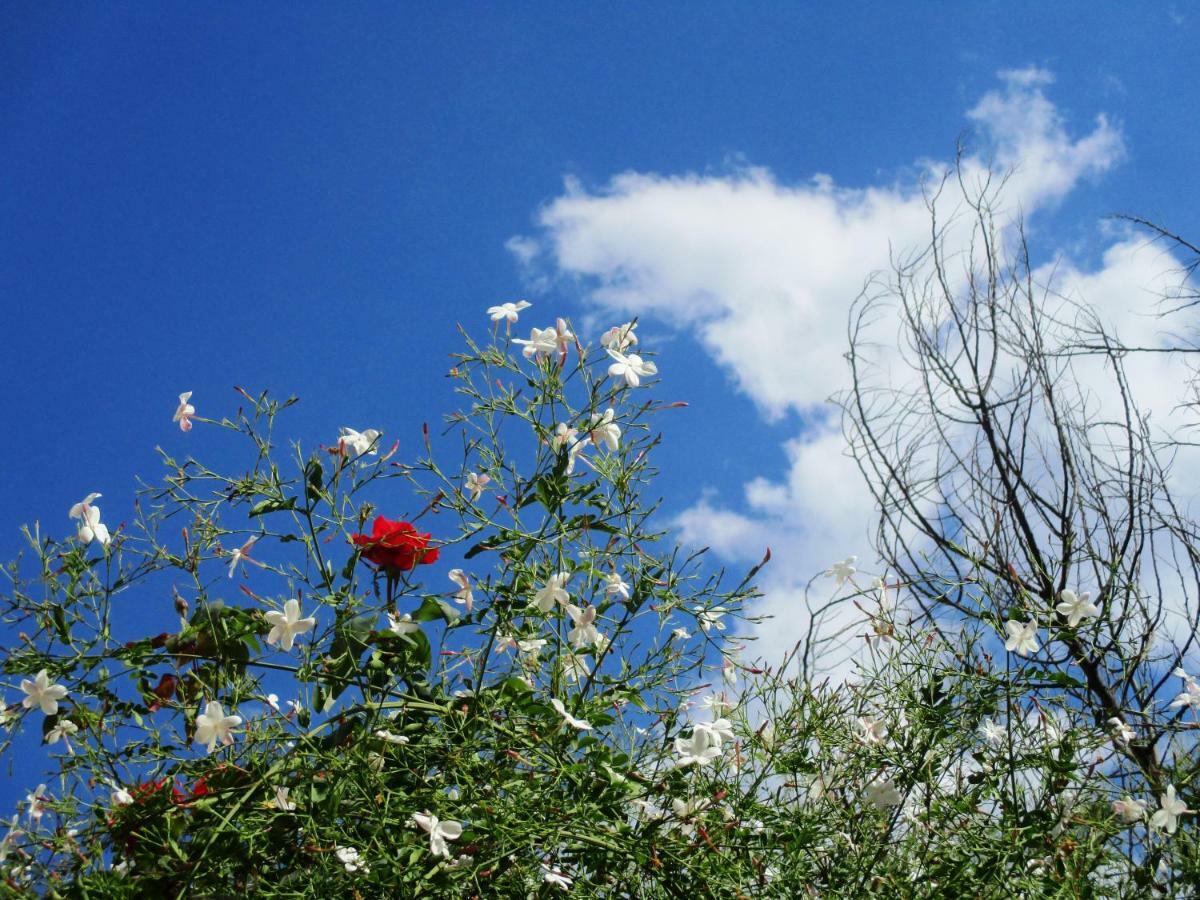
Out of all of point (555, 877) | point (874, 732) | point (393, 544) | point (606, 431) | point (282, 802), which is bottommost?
point (555, 877)

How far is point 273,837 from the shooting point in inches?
75.6

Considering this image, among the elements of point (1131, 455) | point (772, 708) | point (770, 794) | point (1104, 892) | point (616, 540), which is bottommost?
point (1104, 892)

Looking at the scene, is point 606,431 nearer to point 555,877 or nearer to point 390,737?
point 390,737

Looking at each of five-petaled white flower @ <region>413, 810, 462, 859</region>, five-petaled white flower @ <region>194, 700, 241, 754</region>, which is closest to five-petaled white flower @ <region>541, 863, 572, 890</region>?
five-petaled white flower @ <region>413, 810, 462, 859</region>

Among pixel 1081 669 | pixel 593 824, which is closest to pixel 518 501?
pixel 593 824

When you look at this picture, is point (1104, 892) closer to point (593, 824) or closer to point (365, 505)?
point (593, 824)

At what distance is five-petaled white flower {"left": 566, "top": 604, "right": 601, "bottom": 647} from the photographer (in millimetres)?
1886

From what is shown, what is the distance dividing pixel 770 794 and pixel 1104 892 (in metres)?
0.66

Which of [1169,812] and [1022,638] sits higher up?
[1022,638]

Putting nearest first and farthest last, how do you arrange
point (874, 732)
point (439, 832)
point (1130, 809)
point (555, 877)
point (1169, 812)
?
point (439, 832)
point (555, 877)
point (1169, 812)
point (1130, 809)
point (874, 732)

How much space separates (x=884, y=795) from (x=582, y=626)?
788mm

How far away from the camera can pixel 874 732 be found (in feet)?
7.38

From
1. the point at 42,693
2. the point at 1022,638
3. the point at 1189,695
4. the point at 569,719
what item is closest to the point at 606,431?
the point at 569,719

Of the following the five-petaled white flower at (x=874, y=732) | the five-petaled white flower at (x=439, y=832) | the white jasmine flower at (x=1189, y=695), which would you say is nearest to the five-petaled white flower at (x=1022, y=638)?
the five-petaled white flower at (x=874, y=732)
